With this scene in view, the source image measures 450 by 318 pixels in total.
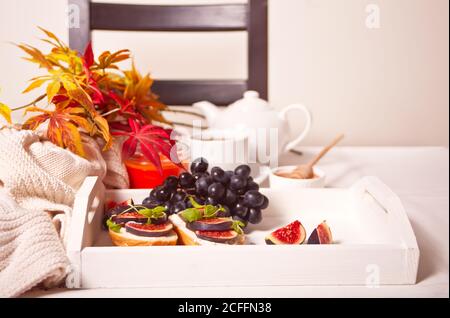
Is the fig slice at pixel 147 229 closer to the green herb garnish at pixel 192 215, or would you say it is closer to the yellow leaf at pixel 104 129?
the green herb garnish at pixel 192 215

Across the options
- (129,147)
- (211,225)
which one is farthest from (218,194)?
(129,147)

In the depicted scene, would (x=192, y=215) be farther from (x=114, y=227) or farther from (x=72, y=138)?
(x=72, y=138)

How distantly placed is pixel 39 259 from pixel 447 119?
6.06 ft

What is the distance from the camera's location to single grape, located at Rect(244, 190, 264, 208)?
79cm

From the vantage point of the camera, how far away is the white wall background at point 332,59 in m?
1.91

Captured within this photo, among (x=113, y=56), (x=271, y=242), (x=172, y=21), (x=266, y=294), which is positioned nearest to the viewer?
(x=266, y=294)

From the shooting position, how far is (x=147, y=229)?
697mm

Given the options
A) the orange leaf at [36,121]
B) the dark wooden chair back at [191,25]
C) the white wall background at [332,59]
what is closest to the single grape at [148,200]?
the orange leaf at [36,121]

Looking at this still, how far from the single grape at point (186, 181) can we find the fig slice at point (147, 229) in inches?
5.1

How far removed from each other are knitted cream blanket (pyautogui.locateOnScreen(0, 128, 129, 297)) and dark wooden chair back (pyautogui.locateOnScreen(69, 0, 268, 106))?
20.0 inches

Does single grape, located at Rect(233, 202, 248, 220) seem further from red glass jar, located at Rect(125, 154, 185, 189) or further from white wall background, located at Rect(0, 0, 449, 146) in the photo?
white wall background, located at Rect(0, 0, 449, 146)

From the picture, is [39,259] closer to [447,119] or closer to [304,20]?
[304,20]

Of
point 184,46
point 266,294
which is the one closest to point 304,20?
point 184,46

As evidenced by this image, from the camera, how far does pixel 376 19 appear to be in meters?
1.88
